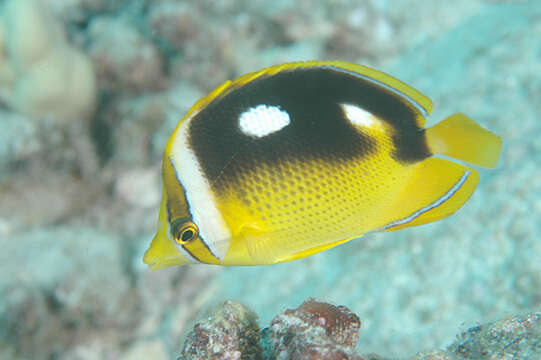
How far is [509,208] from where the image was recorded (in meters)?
2.72

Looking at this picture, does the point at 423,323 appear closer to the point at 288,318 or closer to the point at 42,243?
the point at 288,318

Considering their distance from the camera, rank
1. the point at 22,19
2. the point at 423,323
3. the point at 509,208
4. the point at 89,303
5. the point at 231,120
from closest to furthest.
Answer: the point at 231,120
the point at 423,323
the point at 509,208
the point at 22,19
the point at 89,303

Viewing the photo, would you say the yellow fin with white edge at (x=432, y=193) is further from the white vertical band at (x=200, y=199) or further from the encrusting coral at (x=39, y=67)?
the encrusting coral at (x=39, y=67)

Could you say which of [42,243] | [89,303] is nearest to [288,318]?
[89,303]

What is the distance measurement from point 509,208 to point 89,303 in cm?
324

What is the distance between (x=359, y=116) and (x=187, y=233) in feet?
2.36

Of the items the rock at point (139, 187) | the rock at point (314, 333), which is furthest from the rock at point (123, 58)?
the rock at point (314, 333)

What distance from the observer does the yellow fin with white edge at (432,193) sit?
149 cm

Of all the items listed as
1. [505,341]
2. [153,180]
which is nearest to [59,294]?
[153,180]

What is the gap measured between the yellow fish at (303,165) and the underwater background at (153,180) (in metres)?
1.42

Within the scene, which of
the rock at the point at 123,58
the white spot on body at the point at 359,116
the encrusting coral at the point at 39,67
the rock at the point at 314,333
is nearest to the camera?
the rock at the point at 314,333

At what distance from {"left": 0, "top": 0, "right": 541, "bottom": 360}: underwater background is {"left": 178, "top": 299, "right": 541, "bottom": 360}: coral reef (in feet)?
3.79

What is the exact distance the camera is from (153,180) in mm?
3801

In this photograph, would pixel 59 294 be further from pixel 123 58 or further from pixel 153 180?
pixel 123 58
